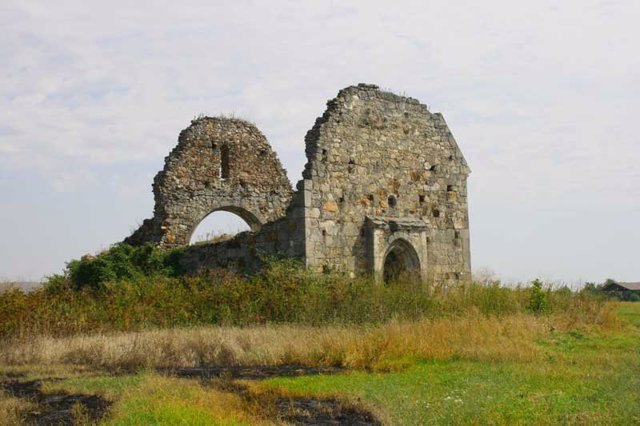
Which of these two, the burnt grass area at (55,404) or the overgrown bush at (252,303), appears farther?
the overgrown bush at (252,303)

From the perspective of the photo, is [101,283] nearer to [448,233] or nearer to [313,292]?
[313,292]

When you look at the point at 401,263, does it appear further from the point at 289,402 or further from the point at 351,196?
the point at 289,402

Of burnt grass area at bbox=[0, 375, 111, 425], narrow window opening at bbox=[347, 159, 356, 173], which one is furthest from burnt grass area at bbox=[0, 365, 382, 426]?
narrow window opening at bbox=[347, 159, 356, 173]

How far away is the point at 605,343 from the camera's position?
44.3ft

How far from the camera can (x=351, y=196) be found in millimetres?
17797

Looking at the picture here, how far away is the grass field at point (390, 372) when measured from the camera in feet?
23.9

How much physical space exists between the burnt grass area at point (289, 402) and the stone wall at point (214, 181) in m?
11.4

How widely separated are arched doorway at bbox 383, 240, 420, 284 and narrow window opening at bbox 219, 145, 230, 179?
6368mm

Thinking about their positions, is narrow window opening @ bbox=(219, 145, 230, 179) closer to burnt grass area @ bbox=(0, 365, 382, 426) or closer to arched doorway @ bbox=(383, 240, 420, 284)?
arched doorway @ bbox=(383, 240, 420, 284)

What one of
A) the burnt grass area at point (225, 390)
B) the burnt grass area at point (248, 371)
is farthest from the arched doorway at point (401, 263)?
the burnt grass area at point (225, 390)

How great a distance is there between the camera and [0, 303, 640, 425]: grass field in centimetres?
728

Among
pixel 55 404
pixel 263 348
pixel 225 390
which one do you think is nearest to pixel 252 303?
pixel 263 348

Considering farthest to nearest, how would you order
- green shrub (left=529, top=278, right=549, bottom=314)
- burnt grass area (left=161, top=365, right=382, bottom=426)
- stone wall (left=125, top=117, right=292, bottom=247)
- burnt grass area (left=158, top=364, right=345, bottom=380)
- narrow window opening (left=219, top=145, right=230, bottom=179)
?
narrow window opening (left=219, top=145, right=230, bottom=179) → stone wall (left=125, top=117, right=292, bottom=247) → green shrub (left=529, top=278, right=549, bottom=314) → burnt grass area (left=158, top=364, right=345, bottom=380) → burnt grass area (left=161, top=365, right=382, bottom=426)

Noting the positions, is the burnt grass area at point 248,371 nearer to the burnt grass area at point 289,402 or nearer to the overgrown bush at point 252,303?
the burnt grass area at point 289,402
